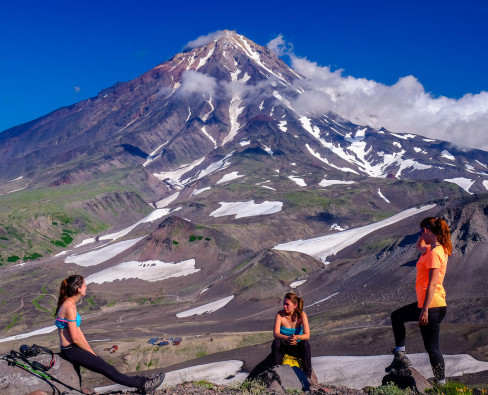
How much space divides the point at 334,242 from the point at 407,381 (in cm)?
11838

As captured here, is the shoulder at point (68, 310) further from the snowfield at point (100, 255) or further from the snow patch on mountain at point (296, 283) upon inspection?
the snowfield at point (100, 255)

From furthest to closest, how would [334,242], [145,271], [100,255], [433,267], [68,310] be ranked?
[100,255], [334,242], [145,271], [433,267], [68,310]

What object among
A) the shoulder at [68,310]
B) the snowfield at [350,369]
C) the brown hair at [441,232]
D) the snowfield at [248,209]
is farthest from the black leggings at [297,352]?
the snowfield at [248,209]

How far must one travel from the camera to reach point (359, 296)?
220ft

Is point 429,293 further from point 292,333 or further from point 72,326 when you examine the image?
point 72,326

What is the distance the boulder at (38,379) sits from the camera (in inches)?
394

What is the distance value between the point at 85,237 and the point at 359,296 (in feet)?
462

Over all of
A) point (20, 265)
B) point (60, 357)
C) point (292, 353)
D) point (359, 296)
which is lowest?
point (359, 296)

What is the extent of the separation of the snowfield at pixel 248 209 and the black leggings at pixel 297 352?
541ft

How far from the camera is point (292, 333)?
12070mm

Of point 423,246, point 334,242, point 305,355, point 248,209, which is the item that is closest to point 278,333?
point 305,355

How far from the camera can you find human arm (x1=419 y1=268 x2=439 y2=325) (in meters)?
9.94

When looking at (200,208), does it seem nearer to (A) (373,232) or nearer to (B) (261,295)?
(A) (373,232)

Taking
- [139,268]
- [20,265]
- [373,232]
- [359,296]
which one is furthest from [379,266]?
[20,265]
